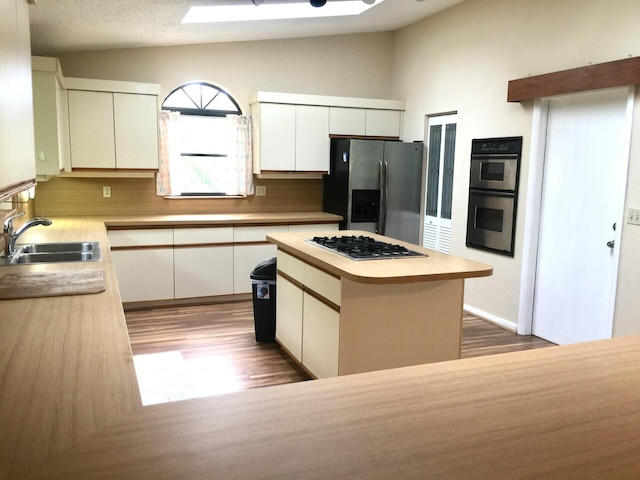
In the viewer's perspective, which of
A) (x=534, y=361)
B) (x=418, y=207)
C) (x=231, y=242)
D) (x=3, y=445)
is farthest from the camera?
(x=418, y=207)

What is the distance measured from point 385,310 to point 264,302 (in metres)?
1.51

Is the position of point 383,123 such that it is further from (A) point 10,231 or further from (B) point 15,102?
(B) point 15,102

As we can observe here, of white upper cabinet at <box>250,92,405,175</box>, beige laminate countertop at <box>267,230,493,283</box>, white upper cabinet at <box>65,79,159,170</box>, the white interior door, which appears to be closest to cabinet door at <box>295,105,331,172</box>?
white upper cabinet at <box>250,92,405,175</box>

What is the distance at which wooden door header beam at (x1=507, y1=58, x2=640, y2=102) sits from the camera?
3543 mm

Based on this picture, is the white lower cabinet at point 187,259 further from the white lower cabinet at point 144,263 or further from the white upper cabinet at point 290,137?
the white upper cabinet at point 290,137

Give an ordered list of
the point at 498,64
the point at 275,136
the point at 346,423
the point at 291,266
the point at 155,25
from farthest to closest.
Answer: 1. the point at 275,136
2. the point at 498,64
3. the point at 155,25
4. the point at 291,266
5. the point at 346,423

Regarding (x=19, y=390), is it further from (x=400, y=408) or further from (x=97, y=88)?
(x=97, y=88)

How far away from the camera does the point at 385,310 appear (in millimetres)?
3059

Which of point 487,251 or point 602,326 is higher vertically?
point 487,251

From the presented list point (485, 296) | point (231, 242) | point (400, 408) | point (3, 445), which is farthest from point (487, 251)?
point (3, 445)

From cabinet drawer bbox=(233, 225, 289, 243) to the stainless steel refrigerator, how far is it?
0.74m

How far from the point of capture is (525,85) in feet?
14.3

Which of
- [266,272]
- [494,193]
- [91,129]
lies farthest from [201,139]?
[494,193]

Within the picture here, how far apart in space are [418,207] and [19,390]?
198 inches
